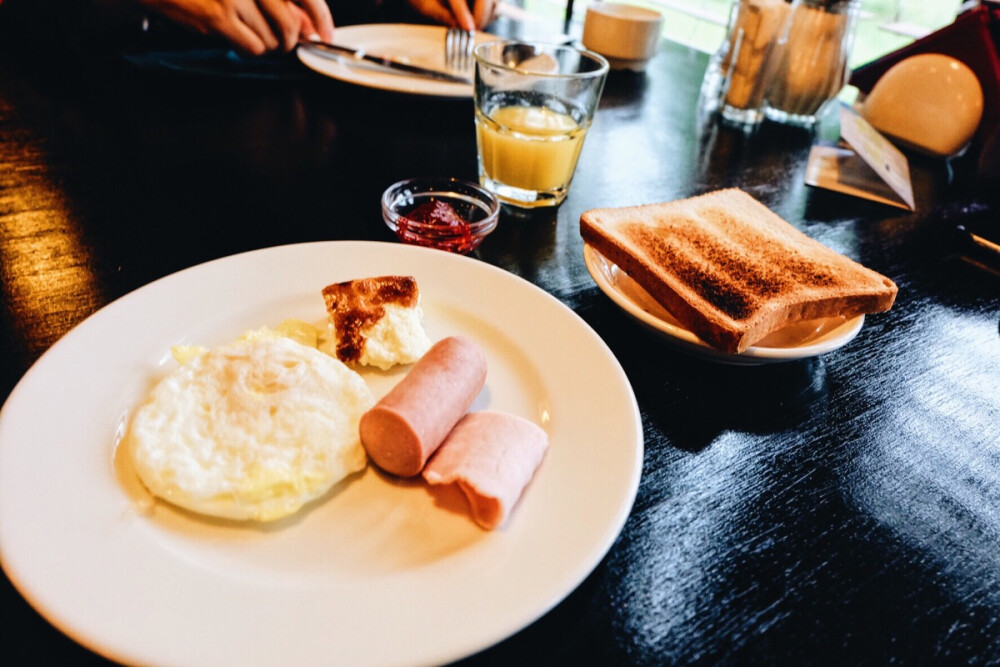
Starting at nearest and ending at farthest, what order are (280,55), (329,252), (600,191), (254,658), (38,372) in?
(254,658) < (38,372) < (329,252) < (600,191) < (280,55)

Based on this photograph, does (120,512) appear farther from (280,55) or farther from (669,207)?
(280,55)

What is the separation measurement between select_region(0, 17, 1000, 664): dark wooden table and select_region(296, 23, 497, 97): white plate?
0.11 meters

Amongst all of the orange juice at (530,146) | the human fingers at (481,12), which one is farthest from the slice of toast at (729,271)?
the human fingers at (481,12)

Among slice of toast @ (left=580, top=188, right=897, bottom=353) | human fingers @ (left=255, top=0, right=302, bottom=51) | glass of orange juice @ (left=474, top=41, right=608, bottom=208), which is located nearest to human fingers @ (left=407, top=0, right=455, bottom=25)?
human fingers @ (left=255, top=0, right=302, bottom=51)

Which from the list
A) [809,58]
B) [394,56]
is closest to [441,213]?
[394,56]

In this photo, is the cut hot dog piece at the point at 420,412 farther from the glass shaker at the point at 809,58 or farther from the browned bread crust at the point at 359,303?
the glass shaker at the point at 809,58

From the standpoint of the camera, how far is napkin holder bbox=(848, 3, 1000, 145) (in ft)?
7.70

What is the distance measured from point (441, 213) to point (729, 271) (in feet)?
2.41

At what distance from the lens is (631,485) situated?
90 cm

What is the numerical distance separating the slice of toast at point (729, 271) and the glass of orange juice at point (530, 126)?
11.1 inches

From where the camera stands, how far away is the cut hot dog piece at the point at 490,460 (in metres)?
0.88

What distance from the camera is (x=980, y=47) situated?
2377 mm

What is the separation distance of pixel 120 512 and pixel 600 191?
64.4 inches

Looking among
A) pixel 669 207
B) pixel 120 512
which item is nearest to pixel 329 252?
pixel 120 512
